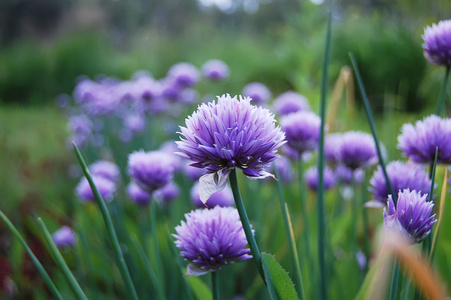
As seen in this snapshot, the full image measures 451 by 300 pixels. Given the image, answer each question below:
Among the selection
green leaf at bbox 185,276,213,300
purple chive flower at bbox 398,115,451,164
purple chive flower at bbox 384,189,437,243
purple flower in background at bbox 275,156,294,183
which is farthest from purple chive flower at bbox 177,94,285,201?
purple flower in background at bbox 275,156,294,183

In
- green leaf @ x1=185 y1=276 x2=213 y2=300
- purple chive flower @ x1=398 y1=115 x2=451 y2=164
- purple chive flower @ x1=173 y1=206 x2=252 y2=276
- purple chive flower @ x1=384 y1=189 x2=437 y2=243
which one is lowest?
green leaf @ x1=185 y1=276 x2=213 y2=300

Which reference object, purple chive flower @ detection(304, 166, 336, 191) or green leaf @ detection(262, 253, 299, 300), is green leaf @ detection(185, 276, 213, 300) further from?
purple chive flower @ detection(304, 166, 336, 191)

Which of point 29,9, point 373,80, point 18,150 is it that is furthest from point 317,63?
point 29,9

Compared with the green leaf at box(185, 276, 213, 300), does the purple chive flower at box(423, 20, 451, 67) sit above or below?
above

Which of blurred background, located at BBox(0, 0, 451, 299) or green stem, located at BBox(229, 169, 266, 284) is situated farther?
blurred background, located at BBox(0, 0, 451, 299)

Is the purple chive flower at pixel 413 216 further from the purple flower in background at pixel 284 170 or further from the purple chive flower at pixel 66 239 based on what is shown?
the purple chive flower at pixel 66 239

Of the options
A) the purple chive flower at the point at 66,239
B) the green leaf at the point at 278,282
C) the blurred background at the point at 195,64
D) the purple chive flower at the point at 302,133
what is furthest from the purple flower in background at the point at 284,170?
the green leaf at the point at 278,282

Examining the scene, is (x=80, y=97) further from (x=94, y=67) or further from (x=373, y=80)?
(x=94, y=67)
